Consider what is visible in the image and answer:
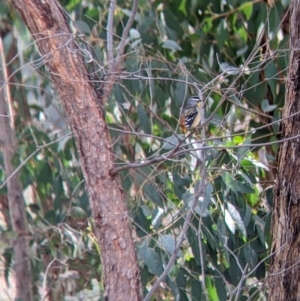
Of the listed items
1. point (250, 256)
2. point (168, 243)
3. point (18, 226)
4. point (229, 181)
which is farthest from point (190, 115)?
point (18, 226)

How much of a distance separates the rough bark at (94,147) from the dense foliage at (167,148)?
462 millimetres

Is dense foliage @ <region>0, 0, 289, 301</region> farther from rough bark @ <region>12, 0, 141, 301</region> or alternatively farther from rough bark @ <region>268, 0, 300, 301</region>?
rough bark @ <region>12, 0, 141, 301</region>

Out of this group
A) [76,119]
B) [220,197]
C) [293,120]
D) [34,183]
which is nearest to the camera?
[76,119]

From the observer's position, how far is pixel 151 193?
6.82 ft

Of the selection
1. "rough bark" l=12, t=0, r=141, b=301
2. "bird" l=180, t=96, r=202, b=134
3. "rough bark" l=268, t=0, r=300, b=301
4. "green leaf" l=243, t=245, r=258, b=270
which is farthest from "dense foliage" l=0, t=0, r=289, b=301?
"rough bark" l=12, t=0, r=141, b=301

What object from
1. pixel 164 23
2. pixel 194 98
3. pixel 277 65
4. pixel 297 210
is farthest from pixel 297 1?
pixel 164 23

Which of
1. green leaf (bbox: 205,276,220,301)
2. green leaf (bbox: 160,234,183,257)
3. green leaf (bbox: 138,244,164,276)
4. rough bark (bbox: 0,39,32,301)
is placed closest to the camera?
green leaf (bbox: 160,234,183,257)

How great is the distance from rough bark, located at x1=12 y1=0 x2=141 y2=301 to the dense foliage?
1.52 feet

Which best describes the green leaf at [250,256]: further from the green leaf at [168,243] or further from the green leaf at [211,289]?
the green leaf at [168,243]

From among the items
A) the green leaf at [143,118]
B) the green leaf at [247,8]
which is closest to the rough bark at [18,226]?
the green leaf at [143,118]

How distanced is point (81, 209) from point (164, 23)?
664mm

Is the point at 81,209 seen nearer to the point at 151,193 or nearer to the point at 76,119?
the point at 151,193

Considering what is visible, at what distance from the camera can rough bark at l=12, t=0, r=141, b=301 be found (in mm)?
1372

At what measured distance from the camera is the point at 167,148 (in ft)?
6.53
